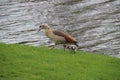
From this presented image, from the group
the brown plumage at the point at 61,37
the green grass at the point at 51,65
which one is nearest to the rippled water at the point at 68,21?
the brown plumage at the point at 61,37

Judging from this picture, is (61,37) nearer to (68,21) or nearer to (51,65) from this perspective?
(51,65)

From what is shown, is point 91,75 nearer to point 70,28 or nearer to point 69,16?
point 70,28

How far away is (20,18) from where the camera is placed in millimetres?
33750

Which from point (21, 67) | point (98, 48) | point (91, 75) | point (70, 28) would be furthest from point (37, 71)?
point (70, 28)

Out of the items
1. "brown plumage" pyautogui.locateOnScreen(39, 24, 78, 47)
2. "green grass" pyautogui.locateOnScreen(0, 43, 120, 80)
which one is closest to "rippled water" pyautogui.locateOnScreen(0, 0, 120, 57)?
"brown plumage" pyautogui.locateOnScreen(39, 24, 78, 47)

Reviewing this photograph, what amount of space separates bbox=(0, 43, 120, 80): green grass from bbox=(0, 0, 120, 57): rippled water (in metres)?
8.11

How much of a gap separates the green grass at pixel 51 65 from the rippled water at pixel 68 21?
8.11 metres

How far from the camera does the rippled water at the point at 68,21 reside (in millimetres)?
26766

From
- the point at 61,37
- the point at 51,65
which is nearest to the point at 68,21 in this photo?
the point at 61,37

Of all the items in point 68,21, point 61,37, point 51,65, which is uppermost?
point 61,37

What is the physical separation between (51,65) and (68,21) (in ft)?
66.6

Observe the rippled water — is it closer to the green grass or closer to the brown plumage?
the brown plumage

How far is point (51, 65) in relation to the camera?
13.7 metres

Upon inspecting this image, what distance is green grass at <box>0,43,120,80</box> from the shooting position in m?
12.8
